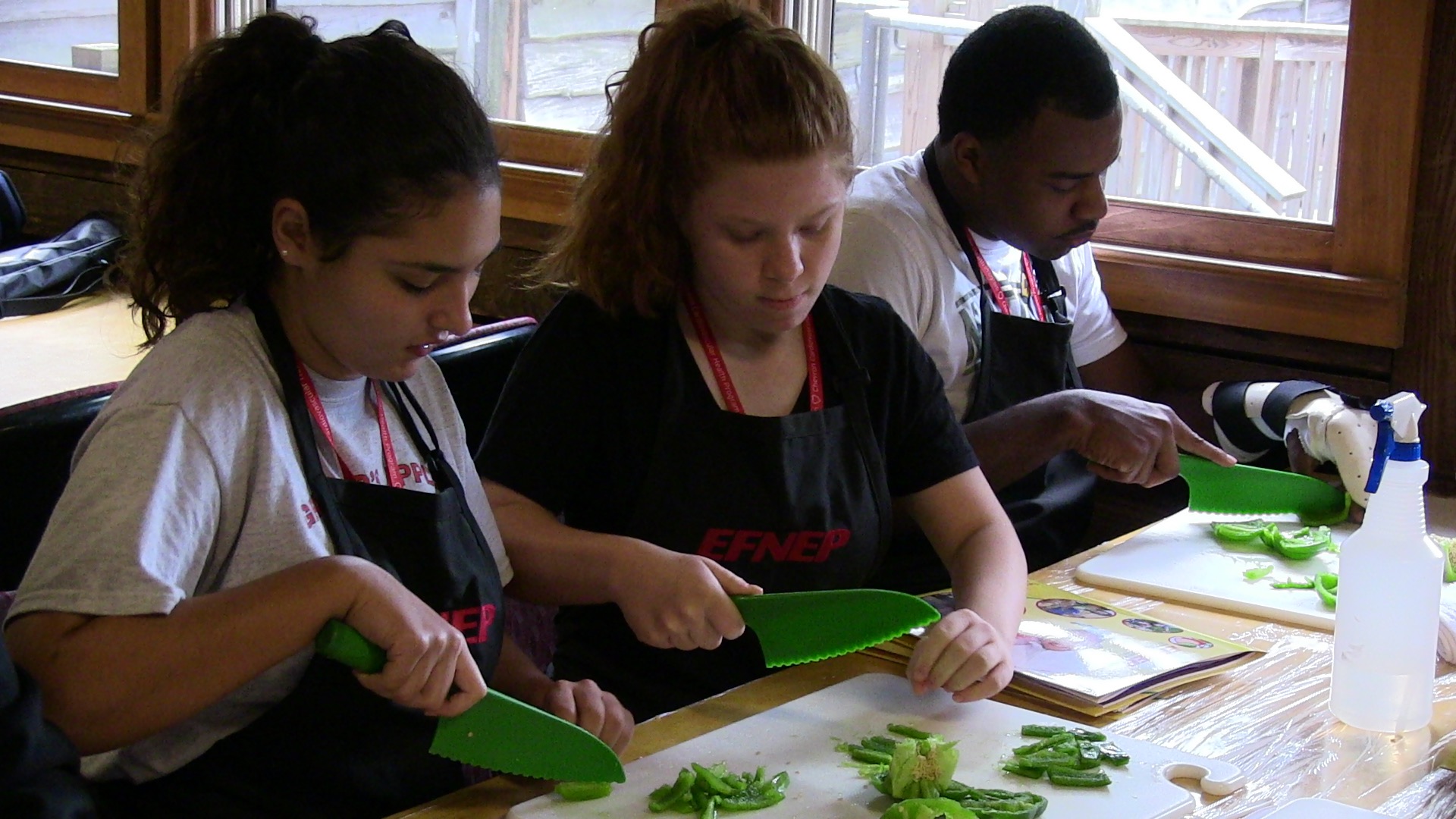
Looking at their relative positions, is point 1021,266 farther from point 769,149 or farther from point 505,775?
point 505,775

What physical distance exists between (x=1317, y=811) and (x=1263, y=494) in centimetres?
79

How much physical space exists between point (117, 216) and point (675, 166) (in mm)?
2375

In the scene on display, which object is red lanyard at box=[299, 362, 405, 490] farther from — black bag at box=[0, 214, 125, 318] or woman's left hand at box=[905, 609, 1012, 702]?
black bag at box=[0, 214, 125, 318]

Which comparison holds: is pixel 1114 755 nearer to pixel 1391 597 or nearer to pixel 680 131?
pixel 1391 597

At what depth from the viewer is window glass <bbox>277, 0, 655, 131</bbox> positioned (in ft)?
9.16

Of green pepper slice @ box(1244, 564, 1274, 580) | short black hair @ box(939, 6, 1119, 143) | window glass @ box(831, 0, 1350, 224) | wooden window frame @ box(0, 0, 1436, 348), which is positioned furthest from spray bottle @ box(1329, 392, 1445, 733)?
window glass @ box(831, 0, 1350, 224)

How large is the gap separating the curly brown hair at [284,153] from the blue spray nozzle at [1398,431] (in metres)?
0.70

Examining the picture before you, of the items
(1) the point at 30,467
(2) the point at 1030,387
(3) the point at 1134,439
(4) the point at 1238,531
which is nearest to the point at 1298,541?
(4) the point at 1238,531

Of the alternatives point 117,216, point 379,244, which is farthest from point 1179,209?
point 117,216

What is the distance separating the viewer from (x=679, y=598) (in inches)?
46.4

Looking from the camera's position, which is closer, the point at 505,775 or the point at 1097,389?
the point at 505,775

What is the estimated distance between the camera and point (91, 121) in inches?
135

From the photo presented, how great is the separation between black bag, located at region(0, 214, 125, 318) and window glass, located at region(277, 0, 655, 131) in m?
0.68

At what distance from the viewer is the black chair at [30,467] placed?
4.33ft
